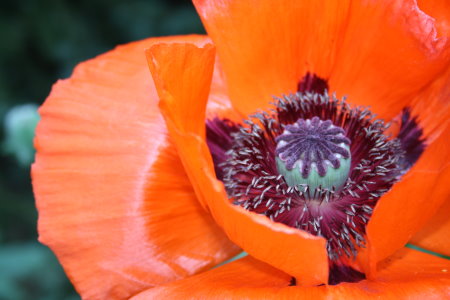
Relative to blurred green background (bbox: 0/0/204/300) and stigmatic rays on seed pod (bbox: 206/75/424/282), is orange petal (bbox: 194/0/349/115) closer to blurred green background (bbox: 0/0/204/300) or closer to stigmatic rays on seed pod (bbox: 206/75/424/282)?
stigmatic rays on seed pod (bbox: 206/75/424/282)

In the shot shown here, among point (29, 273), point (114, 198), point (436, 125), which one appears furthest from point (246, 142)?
point (29, 273)

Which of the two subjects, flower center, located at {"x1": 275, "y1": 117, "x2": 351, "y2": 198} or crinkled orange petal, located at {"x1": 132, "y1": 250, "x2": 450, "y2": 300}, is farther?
flower center, located at {"x1": 275, "y1": 117, "x2": 351, "y2": 198}

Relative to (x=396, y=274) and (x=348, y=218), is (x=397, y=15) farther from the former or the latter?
(x=396, y=274)

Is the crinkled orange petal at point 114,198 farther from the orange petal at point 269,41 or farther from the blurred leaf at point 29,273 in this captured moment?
the blurred leaf at point 29,273

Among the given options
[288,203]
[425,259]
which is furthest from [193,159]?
[425,259]

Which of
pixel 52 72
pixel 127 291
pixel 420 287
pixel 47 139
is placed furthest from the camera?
pixel 52 72

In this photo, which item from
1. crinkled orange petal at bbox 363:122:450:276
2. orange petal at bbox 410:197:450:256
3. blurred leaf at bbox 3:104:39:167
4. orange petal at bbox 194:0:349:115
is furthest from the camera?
blurred leaf at bbox 3:104:39:167

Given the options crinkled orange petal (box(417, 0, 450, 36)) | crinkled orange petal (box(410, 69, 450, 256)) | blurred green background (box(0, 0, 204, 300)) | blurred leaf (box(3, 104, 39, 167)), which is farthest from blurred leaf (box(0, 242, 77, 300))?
crinkled orange petal (box(417, 0, 450, 36))

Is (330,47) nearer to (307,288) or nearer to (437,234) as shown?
(437,234)
